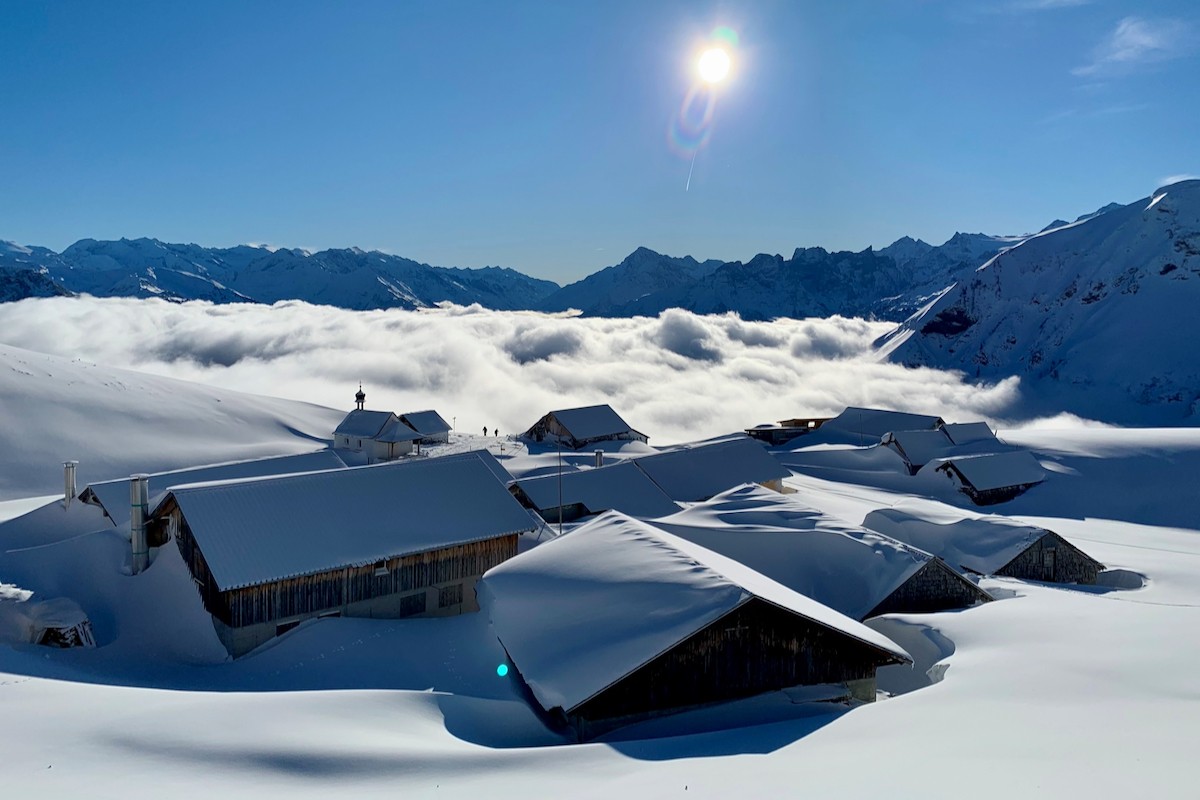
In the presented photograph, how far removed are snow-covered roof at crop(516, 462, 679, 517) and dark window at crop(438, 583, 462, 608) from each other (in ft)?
40.9

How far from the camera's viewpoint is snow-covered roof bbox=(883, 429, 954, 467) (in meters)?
65.1

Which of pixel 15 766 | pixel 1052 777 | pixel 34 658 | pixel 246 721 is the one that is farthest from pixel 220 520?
pixel 1052 777

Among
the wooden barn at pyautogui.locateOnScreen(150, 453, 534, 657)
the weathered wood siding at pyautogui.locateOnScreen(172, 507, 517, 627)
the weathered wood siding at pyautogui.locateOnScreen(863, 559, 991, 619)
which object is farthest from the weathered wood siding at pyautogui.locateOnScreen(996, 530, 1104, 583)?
the weathered wood siding at pyautogui.locateOnScreen(172, 507, 517, 627)

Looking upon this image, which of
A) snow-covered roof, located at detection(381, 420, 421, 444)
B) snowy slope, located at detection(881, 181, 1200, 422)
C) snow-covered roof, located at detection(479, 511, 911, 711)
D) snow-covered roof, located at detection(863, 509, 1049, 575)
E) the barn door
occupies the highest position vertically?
snowy slope, located at detection(881, 181, 1200, 422)

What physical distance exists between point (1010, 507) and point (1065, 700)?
48.0 m

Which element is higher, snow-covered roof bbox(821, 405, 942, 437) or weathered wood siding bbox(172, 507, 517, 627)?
snow-covered roof bbox(821, 405, 942, 437)

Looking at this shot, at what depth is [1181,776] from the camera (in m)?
8.87

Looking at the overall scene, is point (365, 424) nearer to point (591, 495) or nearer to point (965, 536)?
point (591, 495)

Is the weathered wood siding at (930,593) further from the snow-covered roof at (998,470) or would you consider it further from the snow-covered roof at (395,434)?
the snow-covered roof at (395,434)

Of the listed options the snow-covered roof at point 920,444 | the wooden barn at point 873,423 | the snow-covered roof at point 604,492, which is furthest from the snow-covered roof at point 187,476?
the wooden barn at point 873,423

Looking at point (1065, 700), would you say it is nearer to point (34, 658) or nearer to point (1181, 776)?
point (1181, 776)

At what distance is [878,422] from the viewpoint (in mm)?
79812

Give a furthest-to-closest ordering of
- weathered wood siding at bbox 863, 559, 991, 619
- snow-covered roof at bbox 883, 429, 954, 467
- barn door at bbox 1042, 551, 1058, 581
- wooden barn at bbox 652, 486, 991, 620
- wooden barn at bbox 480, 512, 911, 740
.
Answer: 1. snow-covered roof at bbox 883, 429, 954, 467
2. barn door at bbox 1042, 551, 1058, 581
3. wooden barn at bbox 652, 486, 991, 620
4. weathered wood siding at bbox 863, 559, 991, 619
5. wooden barn at bbox 480, 512, 911, 740

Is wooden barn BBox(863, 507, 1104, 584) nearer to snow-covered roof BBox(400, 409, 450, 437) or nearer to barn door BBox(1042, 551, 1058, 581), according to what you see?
barn door BBox(1042, 551, 1058, 581)
